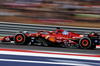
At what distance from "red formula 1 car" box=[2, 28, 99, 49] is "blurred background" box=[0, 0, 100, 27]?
4228 millimetres

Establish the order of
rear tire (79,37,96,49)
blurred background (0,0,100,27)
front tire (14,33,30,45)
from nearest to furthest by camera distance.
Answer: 1. rear tire (79,37,96,49)
2. front tire (14,33,30,45)
3. blurred background (0,0,100,27)

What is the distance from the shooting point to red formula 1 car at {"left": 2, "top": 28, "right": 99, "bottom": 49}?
7.49 meters

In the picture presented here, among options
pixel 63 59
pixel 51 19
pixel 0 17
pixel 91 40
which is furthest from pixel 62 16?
pixel 63 59

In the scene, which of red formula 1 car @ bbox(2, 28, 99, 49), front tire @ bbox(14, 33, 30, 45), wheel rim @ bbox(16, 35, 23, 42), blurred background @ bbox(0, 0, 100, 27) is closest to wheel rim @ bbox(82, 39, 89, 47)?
red formula 1 car @ bbox(2, 28, 99, 49)

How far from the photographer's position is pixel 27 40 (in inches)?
312

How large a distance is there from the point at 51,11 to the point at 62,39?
5.39 meters

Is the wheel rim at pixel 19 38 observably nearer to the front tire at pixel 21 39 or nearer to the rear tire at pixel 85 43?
the front tire at pixel 21 39

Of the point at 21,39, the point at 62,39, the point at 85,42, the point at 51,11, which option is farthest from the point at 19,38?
the point at 51,11

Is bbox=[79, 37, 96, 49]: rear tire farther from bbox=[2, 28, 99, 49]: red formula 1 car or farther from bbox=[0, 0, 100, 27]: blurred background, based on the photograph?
bbox=[0, 0, 100, 27]: blurred background

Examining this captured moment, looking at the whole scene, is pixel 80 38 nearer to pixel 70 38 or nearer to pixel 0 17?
pixel 70 38

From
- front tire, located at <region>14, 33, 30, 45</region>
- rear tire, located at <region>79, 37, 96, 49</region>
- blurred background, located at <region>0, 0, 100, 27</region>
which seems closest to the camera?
rear tire, located at <region>79, 37, 96, 49</region>

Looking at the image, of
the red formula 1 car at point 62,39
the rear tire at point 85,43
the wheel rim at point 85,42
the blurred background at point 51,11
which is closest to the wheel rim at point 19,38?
the red formula 1 car at point 62,39

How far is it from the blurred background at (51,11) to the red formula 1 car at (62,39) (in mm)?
4228

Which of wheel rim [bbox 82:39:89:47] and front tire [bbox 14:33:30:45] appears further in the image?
front tire [bbox 14:33:30:45]
